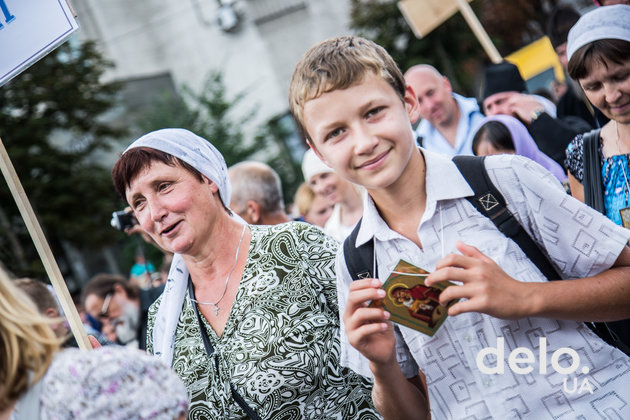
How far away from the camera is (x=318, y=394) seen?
8.23ft

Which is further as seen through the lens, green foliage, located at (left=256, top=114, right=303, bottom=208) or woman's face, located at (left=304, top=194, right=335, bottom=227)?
green foliage, located at (left=256, top=114, right=303, bottom=208)

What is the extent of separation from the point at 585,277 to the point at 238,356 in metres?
1.31

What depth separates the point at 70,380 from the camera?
1.37m

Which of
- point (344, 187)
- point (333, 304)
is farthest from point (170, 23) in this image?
point (333, 304)

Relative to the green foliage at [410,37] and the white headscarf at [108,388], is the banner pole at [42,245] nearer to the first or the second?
the white headscarf at [108,388]

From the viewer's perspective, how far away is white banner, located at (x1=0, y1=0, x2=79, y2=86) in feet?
8.67

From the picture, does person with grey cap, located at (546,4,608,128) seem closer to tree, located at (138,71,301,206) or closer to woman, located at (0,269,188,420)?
woman, located at (0,269,188,420)

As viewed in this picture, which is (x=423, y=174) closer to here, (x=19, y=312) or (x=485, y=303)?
(x=485, y=303)

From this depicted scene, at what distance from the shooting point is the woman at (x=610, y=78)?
8.39 feet

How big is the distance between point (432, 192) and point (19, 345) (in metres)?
1.17

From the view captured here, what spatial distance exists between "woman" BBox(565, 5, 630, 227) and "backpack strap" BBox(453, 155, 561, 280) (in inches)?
38.3

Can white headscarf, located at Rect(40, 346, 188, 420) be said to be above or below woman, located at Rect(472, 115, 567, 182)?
above

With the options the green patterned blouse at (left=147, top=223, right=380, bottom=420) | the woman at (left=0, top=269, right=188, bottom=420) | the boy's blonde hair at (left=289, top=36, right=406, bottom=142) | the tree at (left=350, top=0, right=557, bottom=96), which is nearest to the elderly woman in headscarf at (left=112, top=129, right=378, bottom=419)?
the green patterned blouse at (left=147, top=223, right=380, bottom=420)

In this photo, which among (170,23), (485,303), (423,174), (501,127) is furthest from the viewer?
(170,23)
